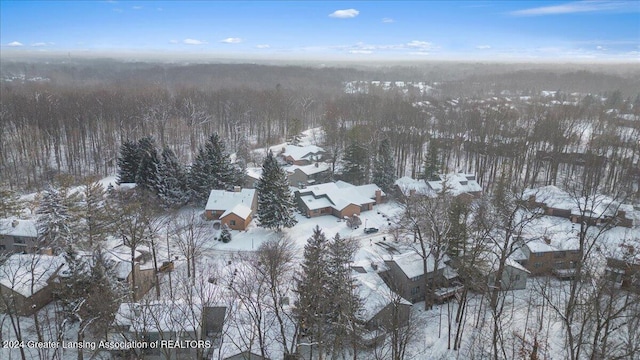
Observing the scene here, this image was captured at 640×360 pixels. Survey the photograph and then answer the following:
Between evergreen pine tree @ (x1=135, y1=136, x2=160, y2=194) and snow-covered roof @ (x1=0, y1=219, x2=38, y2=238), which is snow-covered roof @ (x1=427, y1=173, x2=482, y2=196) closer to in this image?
evergreen pine tree @ (x1=135, y1=136, x2=160, y2=194)

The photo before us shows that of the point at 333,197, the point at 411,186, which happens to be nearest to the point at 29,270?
the point at 333,197

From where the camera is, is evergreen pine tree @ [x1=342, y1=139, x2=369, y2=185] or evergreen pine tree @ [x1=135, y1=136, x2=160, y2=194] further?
evergreen pine tree @ [x1=342, y1=139, x2=369, y2=185]

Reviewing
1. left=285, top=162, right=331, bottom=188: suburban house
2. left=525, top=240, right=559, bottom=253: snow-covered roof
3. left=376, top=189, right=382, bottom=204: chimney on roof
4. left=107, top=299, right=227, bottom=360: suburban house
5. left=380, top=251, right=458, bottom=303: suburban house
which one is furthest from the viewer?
left=285, top=162, right=331, bottom=188: suburban house

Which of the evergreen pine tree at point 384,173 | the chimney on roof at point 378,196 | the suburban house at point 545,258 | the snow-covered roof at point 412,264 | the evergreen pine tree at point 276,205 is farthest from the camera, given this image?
the evergreen pine tree at point 384,173

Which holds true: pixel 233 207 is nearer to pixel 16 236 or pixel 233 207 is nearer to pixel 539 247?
pixel 16 236

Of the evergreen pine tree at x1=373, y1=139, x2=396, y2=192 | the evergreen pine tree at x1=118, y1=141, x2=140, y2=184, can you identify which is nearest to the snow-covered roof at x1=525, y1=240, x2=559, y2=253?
the evergreen pine tree at x1=373, y1=139, x2=396, y2=192

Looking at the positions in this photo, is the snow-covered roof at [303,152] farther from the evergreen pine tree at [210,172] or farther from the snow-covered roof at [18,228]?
the snow-covered roof at [18,228]

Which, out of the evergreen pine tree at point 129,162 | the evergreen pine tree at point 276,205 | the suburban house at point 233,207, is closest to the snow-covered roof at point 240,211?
the suburban house at point 233,207
